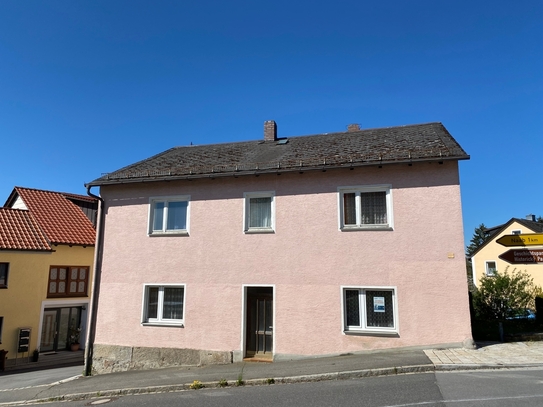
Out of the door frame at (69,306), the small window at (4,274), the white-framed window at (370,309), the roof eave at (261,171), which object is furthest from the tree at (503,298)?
the small window at (4,274)

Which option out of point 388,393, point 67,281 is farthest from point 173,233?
point 67,281

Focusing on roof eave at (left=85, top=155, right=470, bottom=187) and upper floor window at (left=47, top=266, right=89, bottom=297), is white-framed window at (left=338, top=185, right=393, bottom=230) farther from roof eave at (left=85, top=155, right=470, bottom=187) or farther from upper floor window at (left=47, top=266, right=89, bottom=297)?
upper floor window at (left=47, top=266, right=89, bottom=297)

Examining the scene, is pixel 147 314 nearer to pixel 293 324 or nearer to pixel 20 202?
pixel 293 324

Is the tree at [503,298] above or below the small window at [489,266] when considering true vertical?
below

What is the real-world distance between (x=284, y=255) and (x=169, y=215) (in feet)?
13.7

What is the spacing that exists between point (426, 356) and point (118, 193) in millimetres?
10650

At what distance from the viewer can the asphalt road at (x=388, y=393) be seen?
641 centimetres

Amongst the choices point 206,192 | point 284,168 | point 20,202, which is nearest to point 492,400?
point 284,168

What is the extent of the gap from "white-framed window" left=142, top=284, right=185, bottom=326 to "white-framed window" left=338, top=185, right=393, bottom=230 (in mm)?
5500

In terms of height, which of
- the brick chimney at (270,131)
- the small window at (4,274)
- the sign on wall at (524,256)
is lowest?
the small window at (4,274)

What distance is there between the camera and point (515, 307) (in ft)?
47.7

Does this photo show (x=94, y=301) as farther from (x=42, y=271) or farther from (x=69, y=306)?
(x=69, y=306)

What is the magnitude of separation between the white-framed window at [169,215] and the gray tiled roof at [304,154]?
0.82m

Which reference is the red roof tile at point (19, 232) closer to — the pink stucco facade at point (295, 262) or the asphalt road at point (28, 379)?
the asphalt road at point (28, 379)
